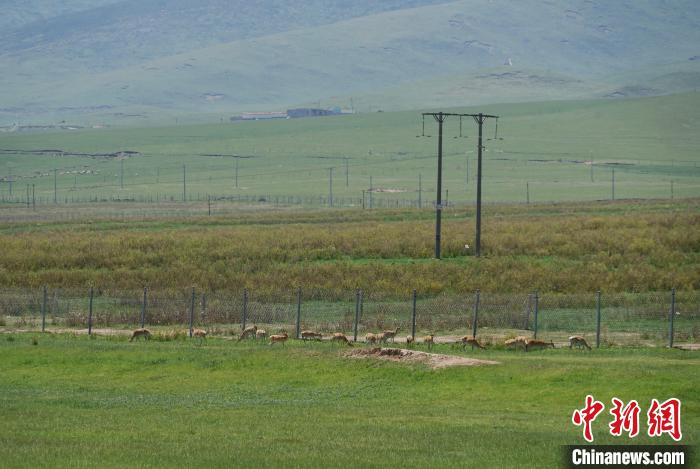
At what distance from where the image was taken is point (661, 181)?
154 metres

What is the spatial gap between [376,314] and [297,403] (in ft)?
50.2

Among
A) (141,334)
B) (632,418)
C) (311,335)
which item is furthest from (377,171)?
Answer: (632,418)

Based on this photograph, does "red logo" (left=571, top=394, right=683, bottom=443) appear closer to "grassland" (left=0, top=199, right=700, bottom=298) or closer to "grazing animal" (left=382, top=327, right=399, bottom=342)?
"grazing animal" (left=382, top=327, right=399, bottom=342)

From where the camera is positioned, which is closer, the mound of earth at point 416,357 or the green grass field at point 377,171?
the mound of earth at point 416,357

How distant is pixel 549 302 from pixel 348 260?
55.1ft

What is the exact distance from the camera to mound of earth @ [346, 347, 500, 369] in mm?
27241

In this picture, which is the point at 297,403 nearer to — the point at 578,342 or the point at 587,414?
the point at 587,414

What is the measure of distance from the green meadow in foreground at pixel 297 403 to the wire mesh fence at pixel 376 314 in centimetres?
388

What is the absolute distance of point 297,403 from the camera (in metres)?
24.9

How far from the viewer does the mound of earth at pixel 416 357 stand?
89.4 feet

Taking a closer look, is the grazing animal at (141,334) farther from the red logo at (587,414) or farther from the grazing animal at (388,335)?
the red logo at (587,414)

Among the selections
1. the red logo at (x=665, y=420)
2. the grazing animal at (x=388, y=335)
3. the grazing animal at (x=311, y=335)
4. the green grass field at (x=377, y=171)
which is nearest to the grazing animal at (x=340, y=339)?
the grazing animal at (x=311, y=335)

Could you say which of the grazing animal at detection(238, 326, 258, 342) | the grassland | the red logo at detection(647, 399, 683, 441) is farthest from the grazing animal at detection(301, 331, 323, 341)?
the grassland

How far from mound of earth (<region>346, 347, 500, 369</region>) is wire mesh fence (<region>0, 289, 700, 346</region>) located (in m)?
4.54
